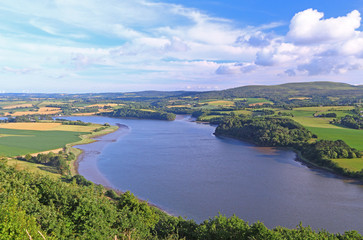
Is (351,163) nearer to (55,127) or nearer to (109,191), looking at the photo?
(109,191)

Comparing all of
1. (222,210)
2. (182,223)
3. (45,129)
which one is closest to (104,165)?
(222,210)

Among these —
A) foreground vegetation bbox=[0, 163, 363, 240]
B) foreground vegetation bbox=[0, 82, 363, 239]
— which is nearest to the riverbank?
foreground vegetation bbox=[0, 82, 363, 239]

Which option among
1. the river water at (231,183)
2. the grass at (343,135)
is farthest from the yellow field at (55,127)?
the grass at (343,135)

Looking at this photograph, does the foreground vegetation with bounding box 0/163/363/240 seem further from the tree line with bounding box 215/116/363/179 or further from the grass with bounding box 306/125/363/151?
the grass with bounding box 306/125/363/151

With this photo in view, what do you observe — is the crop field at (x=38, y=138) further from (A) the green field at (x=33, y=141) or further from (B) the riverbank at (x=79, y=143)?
(B) the riverbank at (x=79, y=143)

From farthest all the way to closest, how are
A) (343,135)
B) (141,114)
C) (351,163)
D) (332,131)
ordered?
1. (141,114)
2. (332,131)
3. (343,135)
4. (351,163)

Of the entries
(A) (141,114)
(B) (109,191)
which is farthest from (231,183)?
(A) (141,114)

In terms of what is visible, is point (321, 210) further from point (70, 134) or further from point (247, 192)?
point (70, 134)
